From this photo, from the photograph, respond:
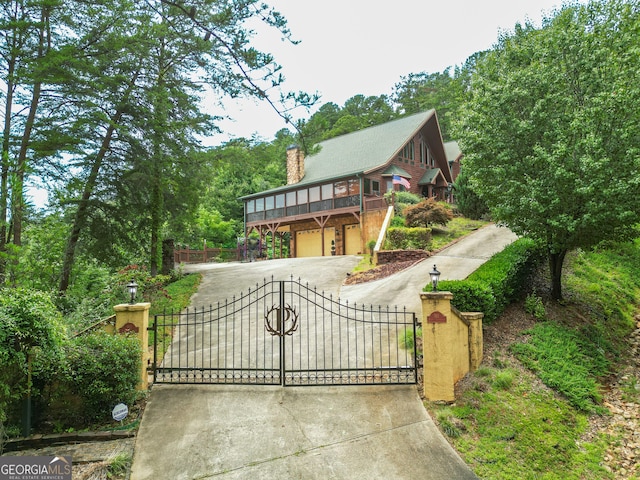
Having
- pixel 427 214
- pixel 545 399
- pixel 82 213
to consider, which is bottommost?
pixel 545 399

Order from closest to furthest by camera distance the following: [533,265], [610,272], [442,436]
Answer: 1. [442,436]
2. [533,265]
3. [610,272]

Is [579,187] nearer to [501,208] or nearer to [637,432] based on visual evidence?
[501,208]

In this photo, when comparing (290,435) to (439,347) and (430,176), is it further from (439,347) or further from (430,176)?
(430,176)

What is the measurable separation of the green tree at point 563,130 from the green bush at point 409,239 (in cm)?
576

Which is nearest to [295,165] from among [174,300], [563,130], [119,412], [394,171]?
[394,171]

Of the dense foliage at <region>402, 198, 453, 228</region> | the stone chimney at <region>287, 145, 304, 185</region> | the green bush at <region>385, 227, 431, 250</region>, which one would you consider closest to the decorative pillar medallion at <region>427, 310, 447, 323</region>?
the green bush at <region>385, 227, 431, 250</region>

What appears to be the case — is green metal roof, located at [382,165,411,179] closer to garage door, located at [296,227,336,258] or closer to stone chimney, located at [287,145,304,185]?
garage door, located at [296,227,336,258]

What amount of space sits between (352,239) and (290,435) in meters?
20.5

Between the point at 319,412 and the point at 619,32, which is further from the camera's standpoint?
the point at 619,32

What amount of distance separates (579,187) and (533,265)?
3657 mm

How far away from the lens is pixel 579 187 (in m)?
7.82

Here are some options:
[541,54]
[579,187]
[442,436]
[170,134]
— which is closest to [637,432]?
[442,436]

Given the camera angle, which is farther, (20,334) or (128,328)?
(128,328)

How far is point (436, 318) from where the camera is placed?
5.94 meters
